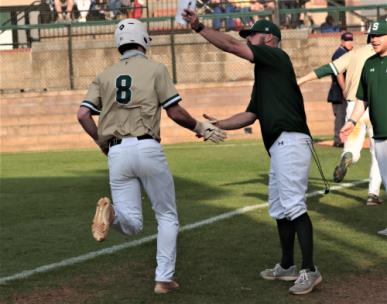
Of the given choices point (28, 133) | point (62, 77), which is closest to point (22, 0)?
point (62, 77)

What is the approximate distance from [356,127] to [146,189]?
5.63 meters

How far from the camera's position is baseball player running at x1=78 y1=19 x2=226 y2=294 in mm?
7297

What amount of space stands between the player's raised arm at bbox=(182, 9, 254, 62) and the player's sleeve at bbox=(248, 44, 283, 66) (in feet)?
0.26

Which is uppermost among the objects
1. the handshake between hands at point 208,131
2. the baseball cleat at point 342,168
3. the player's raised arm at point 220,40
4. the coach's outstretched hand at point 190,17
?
the coach's outstretched hand at point 190,17

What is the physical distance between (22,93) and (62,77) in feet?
5.16

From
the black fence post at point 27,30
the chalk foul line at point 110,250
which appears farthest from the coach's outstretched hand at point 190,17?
the black fence post at point 27,30

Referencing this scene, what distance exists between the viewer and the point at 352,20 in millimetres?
32656

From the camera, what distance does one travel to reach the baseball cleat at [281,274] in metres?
7.84

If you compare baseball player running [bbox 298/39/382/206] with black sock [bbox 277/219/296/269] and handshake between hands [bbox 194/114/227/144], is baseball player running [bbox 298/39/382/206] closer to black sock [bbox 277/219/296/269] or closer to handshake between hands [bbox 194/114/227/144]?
black sock [bbox 277/219/296/269]

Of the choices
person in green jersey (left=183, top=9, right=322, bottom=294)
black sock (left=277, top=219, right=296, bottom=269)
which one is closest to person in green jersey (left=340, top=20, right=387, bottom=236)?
black sock (left=277, top=219, right=296, bottom=269)

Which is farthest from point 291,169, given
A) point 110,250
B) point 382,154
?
point 110,250

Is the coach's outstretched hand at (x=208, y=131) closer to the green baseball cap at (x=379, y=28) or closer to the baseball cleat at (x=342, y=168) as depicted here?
the green baseball cap at (x=379, y=28)

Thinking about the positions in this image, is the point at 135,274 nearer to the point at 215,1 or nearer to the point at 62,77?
the point at 62,77

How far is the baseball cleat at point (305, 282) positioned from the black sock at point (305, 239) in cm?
6
